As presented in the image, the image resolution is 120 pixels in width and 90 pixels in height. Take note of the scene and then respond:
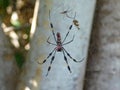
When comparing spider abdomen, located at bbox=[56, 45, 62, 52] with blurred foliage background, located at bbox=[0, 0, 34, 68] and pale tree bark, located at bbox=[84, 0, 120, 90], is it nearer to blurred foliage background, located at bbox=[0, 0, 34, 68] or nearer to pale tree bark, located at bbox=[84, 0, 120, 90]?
pale tree bark, located at bbox=[84, 0, 120, 90]

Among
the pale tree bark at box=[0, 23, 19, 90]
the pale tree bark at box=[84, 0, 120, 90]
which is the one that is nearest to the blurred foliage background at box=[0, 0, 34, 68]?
the pale tree bark at box=[0, 23, 19, 90]

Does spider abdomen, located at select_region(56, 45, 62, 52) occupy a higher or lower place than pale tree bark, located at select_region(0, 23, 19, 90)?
higher

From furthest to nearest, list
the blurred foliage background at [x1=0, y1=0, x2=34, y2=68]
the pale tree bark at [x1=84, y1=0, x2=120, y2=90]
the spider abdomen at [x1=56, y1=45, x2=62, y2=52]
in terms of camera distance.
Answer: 1. the blurred foliage background at [x1=0, y1=0, x2=34, y2=68]
2. the pale tree bark at [x1=84, y1=0, x2=120, y2=90]
3. the spider abdomen at [x1=56, y1=45, x2=62, y2=52]

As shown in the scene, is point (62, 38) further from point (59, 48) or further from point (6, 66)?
point (6, 66)

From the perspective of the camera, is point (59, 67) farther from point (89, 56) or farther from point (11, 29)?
point (11, 29)

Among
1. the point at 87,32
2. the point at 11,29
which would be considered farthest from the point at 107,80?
the point at 11,29

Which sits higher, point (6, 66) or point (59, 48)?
point (59, 48)

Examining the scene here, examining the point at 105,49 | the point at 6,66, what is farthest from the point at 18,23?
the point at 105,49
